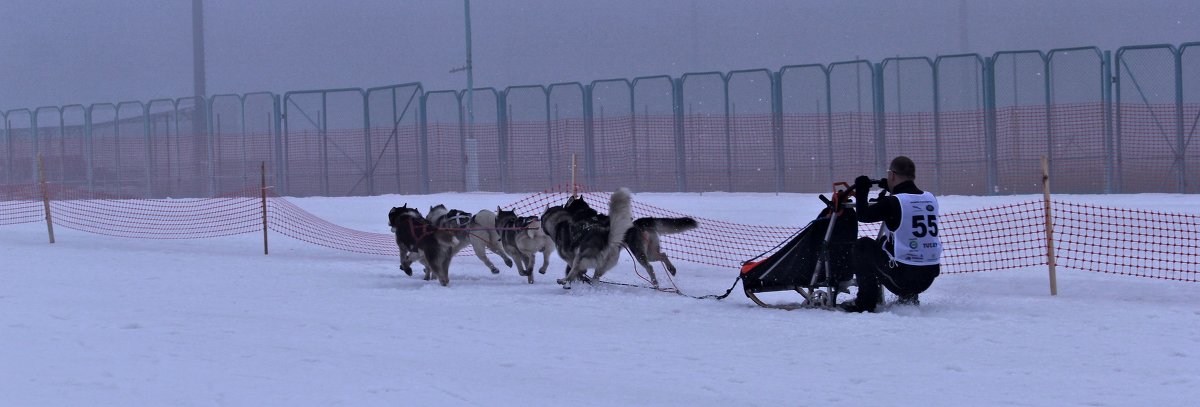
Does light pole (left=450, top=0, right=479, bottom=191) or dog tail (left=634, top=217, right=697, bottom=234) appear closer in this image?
dog tail (left=634, top=217, right=697, bottom=234)

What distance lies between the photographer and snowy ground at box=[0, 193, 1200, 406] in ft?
19.5

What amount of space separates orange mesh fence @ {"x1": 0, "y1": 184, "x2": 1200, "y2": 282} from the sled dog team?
4.45ft

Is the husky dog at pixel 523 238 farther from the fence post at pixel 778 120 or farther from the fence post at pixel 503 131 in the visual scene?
the fence post at pixel 503 131

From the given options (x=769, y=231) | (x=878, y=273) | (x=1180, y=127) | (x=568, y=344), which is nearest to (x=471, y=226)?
(x=568, y=344)

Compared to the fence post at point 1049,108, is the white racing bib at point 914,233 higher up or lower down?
lower down

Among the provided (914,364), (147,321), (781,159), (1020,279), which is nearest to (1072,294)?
(1020,279)

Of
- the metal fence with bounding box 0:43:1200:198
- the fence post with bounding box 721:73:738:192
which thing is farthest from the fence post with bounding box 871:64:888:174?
the fence post with bounding box 721:73:738:192

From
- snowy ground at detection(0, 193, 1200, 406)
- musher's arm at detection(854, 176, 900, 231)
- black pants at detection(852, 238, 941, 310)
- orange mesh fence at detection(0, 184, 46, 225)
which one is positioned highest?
orange mesh fence at detection(0, 184, 46, 225)

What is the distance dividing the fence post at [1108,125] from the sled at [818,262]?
47.1 feet

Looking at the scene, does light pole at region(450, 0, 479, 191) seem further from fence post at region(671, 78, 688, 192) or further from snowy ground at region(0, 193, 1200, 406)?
snowy ground at region(0, 193, 1200, 406)

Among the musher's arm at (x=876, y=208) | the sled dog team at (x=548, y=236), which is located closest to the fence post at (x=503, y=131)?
the sled dog team at (x=548, y=236)

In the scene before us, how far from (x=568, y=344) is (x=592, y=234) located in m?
3.00

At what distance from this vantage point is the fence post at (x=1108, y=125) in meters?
21.0

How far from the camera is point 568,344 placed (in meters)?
7.54
